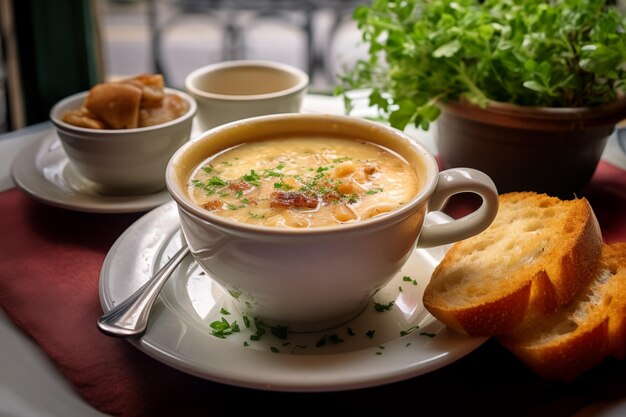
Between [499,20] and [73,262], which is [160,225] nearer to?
[73,262]

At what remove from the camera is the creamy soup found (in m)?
1.46

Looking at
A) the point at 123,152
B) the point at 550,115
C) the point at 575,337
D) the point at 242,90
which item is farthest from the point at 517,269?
the point at 242,90

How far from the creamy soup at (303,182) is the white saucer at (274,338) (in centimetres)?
22

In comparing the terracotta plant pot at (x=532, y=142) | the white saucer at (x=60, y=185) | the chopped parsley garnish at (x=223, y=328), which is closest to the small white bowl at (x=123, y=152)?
the white saucer at (x=60, y=185)

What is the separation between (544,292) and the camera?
1384mm

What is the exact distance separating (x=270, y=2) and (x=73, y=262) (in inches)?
226

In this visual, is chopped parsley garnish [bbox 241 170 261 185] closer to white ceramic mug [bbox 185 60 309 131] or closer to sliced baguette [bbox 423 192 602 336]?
sliced baguette [bbox 423 192 602 336]

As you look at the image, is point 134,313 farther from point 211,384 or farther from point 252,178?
point 252,178

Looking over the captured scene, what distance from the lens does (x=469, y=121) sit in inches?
83.3

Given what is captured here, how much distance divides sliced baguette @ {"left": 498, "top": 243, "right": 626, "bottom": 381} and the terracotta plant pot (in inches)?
25.2

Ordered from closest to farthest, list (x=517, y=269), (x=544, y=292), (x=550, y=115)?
(x=544, y=292) < (x=517, y=269) < (x=550, y=115)

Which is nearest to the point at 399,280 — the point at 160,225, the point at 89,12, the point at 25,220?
the point at 160,225

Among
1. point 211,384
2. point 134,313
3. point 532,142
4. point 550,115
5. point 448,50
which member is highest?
point 448,50

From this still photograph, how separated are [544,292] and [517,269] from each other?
0.38 feet
